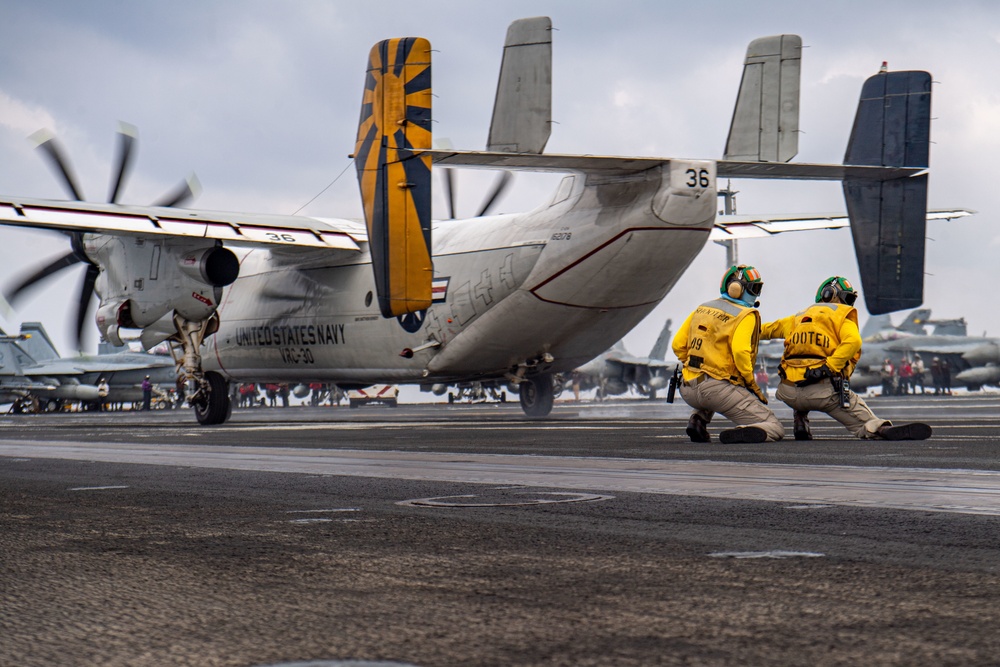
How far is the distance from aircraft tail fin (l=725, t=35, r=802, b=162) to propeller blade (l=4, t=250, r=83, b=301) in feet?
46.2

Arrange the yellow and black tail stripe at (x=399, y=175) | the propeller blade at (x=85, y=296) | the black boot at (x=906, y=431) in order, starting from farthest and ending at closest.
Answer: the propeller blade at (x=85, y=296) → the yellow and black tail stripe at (x=399, y=175) → the black boot at (x=906, y=431)

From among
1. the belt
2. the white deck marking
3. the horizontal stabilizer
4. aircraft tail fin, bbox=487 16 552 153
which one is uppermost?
aircraft tail fin, bbox=487 16 552 153

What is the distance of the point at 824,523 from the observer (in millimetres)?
3990

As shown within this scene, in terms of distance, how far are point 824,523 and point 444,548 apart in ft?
5.00

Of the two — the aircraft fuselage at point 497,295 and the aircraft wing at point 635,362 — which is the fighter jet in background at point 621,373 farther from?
the aircraft fuselage at point 497,295

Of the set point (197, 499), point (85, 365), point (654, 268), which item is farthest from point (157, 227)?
point (85, 365)

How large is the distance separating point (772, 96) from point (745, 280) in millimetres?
4447

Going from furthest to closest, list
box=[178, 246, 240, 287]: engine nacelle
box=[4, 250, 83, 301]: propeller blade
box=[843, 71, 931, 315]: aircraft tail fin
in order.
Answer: box=[4, 250, 83, 301]: propeller blade
box=[178, 246, 240, 287]: engine nacelle
box=[843, 71, 931, 315]: aircraft tail fin

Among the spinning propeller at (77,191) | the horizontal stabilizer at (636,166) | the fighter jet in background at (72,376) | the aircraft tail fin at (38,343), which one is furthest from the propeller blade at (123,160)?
the aircraft tail fin at (38,343)

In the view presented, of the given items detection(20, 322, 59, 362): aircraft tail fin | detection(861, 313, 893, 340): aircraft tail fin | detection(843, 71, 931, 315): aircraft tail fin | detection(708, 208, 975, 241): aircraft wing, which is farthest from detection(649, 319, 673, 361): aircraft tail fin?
detection(843, 71, 931, 315): aircraft tail fin

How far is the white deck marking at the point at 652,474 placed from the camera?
4898mm

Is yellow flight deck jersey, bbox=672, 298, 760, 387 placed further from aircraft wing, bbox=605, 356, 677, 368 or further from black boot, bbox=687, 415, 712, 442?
aircraft wing, bbox=605, 356, 677, 368

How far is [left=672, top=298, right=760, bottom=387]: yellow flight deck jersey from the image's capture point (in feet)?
34.6

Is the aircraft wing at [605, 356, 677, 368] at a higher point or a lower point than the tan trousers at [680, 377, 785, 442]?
higher
